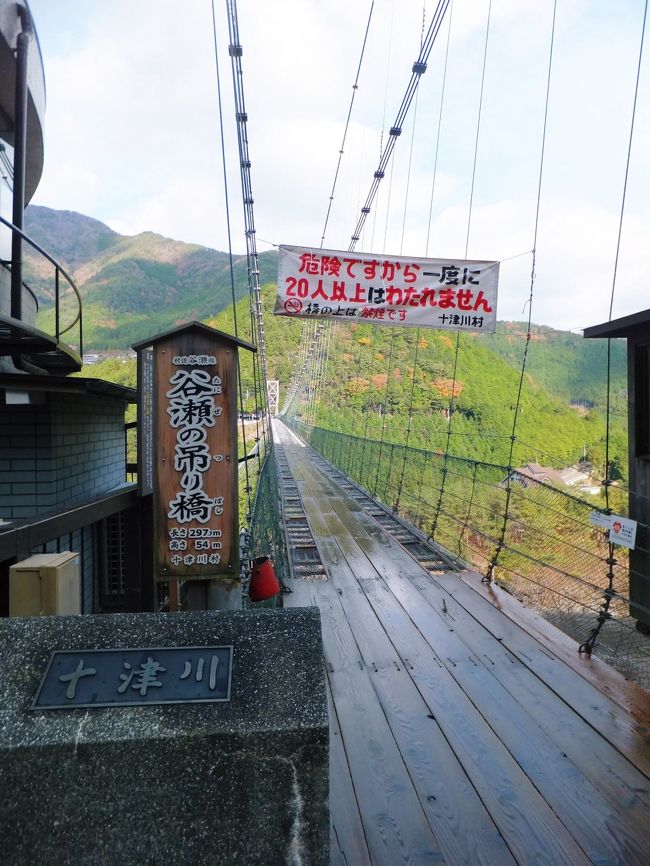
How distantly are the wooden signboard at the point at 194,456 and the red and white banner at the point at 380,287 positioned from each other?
1715 mm

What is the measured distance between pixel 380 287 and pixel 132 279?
5713cm

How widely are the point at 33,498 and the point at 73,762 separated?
305 centimetres

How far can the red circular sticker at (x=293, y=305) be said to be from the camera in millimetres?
4156

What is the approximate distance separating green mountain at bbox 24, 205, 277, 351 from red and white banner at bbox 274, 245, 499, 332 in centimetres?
1705

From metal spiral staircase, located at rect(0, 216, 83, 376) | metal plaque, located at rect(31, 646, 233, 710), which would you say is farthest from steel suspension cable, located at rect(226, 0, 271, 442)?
metal plaque, located at rect(31, 646, 233, 710)

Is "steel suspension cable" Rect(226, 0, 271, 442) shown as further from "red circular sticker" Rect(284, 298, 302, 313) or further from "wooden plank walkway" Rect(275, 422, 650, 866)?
"wooden plank walkway" Rect(275, 422, 650, 866)

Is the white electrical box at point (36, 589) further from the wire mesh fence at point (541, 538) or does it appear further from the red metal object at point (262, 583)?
the wire mesh fence at point (541, 538)

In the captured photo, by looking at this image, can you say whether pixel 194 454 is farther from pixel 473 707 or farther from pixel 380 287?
pixel 380 287

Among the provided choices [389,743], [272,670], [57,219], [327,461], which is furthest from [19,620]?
[57,219]

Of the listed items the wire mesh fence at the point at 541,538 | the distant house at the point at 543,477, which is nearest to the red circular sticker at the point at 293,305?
the wire mesh fence at the point at 541,538

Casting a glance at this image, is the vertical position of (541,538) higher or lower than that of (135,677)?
lower

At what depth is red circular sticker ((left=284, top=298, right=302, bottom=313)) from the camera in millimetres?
4156

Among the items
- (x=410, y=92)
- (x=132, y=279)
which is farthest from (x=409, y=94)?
(x=132, y=279)

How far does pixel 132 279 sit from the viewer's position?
184 feet
